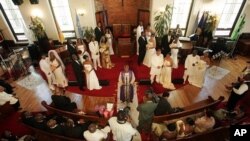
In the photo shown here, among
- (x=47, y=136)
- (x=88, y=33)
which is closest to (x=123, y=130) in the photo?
(x=47, y=136)

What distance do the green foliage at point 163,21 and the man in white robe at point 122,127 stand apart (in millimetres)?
5378

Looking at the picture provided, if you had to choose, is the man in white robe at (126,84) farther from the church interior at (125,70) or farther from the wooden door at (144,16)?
the wooden door at (144,16)

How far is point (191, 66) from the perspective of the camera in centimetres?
743

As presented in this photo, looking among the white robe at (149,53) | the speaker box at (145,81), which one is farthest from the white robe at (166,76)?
the white robe at (149,53)

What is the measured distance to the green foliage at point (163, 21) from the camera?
8.72 meters

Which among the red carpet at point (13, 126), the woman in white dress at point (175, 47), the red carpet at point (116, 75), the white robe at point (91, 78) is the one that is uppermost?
the woman in white dress at point (175, 47)

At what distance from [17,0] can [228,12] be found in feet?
31.1

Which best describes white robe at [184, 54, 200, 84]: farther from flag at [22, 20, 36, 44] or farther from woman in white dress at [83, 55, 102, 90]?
flag at [22, 20, 36, 44]

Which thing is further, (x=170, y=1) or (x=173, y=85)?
(x=170, y=1)

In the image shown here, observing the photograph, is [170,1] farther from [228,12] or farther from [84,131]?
[84,131]

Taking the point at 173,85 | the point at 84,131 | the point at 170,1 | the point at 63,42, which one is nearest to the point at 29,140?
the point at 84,131

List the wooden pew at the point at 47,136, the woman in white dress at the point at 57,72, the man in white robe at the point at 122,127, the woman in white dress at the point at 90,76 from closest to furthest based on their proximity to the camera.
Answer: the man in white robe at the point at 122,127 < the wooden pew at the point at 47,136 < the woman in white dress at the point at 90,76 < the woman in white dress at the point at 57,72

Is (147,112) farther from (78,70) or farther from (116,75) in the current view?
(116,75)

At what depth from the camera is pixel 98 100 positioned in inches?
279
